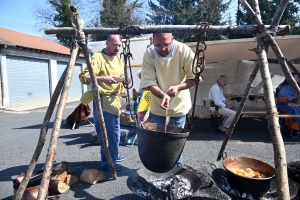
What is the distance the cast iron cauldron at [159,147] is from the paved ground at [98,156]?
100cm

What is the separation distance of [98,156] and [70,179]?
1.18m

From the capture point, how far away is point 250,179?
2113 millimetres

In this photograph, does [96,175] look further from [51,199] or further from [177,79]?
[177,79]

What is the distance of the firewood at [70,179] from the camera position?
3125mm

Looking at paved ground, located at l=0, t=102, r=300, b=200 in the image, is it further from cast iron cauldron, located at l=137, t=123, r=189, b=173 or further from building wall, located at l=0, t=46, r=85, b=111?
building wall, located at l=0, t=46, r=85, b=111

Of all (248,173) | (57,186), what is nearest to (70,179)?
(57,186)

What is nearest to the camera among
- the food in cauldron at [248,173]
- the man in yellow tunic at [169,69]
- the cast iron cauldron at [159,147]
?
the cast iron cauldron at [159,147]

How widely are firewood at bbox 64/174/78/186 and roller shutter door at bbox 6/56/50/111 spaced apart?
11.4 m

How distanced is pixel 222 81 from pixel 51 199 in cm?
495

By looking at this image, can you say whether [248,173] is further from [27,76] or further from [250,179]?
[27,76]

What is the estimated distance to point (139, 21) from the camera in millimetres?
26500

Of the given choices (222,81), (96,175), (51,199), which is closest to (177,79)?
(96,175)

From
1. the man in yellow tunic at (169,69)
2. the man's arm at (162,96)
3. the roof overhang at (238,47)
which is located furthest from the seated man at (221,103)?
the man's arm at (162,96)

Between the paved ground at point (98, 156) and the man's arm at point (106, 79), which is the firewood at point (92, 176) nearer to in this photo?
the paved ground at point (98, 156)
